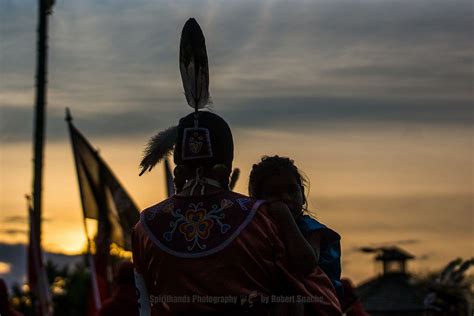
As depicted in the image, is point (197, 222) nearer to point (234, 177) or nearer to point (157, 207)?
point (157, 207)

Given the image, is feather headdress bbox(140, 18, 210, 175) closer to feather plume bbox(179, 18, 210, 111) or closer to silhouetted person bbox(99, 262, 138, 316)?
feather plume bbox(179, 18, 210, 111)

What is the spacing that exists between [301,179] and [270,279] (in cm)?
73

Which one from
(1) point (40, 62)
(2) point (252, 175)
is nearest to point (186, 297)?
(2) point (252, 175)

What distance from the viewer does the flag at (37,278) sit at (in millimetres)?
19922

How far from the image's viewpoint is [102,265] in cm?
2041

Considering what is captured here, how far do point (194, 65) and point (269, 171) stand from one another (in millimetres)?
644

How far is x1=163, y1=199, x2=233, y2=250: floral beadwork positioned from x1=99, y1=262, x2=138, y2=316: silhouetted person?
7028 millimetres

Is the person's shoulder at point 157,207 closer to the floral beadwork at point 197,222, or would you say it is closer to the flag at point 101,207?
the floral beadwork at point 197,222

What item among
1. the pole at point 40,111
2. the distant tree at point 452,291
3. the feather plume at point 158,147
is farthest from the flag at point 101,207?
the feather plume at point 158,147

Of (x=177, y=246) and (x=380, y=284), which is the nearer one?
(x=177, y=246)

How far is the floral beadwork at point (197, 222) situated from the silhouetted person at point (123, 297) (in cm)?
703

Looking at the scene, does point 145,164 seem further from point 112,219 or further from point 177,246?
point 112,219

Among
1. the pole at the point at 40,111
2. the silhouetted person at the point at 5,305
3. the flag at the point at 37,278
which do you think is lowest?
the silhouetted person at the point at 5,305

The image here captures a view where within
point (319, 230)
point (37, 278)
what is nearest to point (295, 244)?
point (319, 230)
